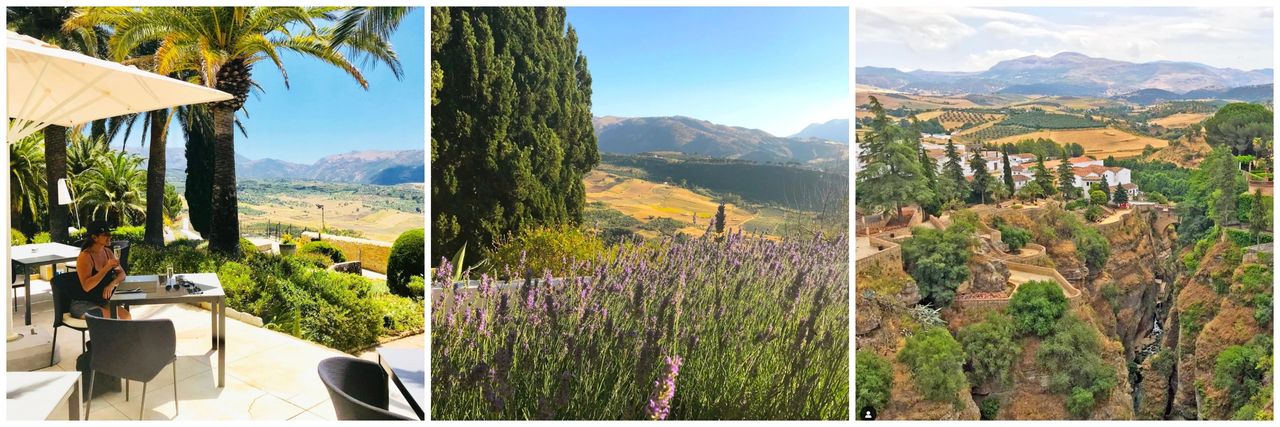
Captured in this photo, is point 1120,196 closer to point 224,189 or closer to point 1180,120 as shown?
point 1180,120

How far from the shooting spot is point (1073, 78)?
4.21m

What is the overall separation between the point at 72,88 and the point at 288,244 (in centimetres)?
244

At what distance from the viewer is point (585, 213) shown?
408 cm

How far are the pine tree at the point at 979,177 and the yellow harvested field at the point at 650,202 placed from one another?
1.32m

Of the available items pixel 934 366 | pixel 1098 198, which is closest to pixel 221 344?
pixel 934 366

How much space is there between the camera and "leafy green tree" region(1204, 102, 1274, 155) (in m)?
4.16

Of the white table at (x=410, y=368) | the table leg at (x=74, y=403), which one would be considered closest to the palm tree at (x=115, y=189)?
the white table at (x=410, y=368)

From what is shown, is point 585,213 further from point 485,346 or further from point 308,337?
point 308,337

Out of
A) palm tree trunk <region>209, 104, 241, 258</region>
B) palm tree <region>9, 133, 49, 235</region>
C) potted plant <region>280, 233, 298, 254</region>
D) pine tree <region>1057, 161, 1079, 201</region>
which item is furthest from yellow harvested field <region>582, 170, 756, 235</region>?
palm tree <region>9, 133, 49, 235</region>

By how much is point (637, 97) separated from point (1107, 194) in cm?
285

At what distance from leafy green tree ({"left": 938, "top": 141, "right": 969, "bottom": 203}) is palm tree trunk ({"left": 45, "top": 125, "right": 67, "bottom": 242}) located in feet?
21.9

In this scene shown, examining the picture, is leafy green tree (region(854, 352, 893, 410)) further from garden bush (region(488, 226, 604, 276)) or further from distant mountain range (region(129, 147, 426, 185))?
distant mountain range (region(129, 147, 426, 185))

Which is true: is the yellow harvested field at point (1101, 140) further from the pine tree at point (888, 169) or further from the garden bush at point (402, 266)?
the garden bush at point (402, 266)

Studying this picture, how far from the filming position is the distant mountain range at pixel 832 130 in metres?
4.00
